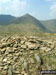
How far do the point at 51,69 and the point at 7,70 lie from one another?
4.41 meters

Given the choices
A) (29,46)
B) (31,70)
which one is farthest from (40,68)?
(29,46)

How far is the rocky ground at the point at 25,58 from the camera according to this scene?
47.0 feet

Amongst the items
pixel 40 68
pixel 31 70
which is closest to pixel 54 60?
pixel 40 68

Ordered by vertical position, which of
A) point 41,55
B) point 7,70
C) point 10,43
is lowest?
point 7,70

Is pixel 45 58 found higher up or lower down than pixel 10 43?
lower down

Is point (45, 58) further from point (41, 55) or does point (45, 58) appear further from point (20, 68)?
point (20, 68)

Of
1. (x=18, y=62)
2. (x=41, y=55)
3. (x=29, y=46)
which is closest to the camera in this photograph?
(x=18, y=62)

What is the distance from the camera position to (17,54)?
16766 mm

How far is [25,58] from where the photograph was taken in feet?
52.8

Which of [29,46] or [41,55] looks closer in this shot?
[41,55]

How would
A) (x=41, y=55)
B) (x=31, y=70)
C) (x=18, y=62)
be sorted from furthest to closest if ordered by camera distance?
1. (x=41, y=55)
2. (x=18, y=62)
3. (x=31, y=70)

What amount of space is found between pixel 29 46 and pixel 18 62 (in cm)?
348

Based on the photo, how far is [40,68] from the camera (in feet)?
47.5

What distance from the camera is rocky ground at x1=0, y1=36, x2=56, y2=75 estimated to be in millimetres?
14336
